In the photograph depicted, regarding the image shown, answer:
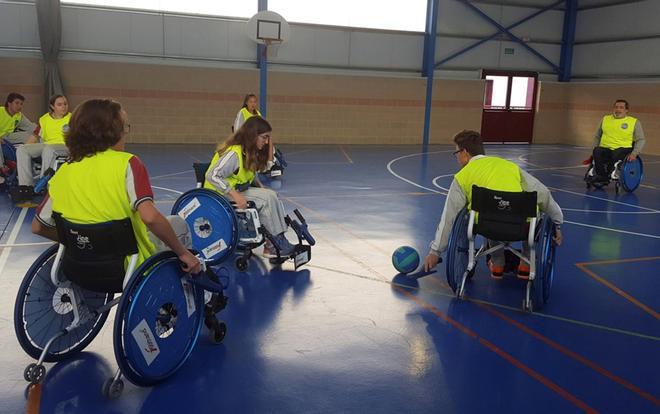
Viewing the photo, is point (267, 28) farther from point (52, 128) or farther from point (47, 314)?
point (47, 314)

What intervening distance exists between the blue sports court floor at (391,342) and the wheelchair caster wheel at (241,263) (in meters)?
0.07

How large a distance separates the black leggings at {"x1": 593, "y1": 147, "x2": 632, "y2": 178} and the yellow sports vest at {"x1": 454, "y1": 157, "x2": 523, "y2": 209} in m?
5.95

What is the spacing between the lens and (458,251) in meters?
4.21

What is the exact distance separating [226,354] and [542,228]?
2163 millimetres

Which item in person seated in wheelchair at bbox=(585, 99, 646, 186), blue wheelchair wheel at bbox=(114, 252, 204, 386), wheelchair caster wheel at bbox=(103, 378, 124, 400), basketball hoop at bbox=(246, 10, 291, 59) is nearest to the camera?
blue wheelchair wheel at bbox=(114, 252, 204, 386)

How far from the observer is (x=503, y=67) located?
59.9ft

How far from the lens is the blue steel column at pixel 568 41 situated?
60.3 feet

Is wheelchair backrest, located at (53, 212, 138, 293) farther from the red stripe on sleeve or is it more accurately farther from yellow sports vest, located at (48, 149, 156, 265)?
the red stripe on sleeve

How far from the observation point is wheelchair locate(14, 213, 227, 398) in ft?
8.52

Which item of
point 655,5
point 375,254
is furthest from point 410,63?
point 375,254

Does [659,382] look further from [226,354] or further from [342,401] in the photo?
[226,354]

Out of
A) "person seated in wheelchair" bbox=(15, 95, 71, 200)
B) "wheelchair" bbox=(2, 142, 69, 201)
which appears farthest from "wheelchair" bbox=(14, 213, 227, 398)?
"person seated in wheelchair" bbox=(15, 95, 71, 200)

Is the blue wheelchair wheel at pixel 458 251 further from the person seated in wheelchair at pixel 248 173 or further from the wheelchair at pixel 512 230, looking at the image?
the person seated in wheelchair at pixel 248 173

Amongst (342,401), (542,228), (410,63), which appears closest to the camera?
(342,401)
